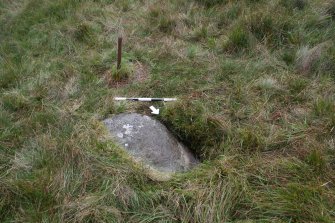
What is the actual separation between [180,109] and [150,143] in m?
0.54

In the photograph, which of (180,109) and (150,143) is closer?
(150,143)

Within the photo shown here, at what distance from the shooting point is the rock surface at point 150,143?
3410 millimetres

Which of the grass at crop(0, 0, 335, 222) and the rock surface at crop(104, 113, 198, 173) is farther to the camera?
the rock surface at crop(104, 113, 198, 173)

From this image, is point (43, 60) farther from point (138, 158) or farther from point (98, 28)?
point (138, 158)

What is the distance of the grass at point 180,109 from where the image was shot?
9.61 ft

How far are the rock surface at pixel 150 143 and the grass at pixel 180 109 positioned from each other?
129 mm

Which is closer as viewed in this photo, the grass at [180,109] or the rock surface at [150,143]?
the grass at [180,109]

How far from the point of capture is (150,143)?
3.56m

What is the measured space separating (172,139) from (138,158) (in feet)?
1.46

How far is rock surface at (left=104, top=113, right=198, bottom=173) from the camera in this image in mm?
3410

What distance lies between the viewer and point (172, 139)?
12.1 feet

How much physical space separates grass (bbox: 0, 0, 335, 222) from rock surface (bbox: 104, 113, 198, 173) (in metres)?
0.13

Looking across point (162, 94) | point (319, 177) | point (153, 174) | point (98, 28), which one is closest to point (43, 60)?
point (98, 28)

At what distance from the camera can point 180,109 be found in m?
3.89
